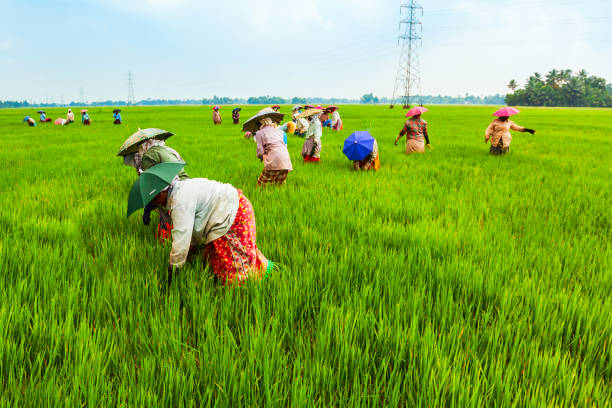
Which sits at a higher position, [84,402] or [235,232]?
[235,232]

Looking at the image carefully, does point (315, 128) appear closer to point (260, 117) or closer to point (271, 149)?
point (271, 149)

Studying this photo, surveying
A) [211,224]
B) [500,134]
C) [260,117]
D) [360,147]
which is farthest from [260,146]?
[500,134]

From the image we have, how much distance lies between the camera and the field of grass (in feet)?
3.71

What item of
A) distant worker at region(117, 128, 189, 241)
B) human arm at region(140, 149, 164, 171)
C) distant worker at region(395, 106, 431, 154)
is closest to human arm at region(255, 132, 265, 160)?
distant worker at region(117, 128, 189, 241)

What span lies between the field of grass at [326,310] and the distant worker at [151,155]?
0.21 meters

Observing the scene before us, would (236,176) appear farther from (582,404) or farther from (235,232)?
(582,404)

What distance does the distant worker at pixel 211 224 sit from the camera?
1.68m

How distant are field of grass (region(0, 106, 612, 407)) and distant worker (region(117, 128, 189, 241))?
210 millimetres

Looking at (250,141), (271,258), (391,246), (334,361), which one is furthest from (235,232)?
(250,141)

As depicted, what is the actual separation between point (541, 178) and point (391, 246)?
4029 millimetres

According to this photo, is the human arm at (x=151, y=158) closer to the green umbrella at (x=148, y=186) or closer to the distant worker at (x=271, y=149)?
the green umbrella at (x=148, y=186)

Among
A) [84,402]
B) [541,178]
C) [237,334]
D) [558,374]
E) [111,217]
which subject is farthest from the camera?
[541,178]

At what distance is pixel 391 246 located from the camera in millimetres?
2570

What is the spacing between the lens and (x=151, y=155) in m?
1.92
